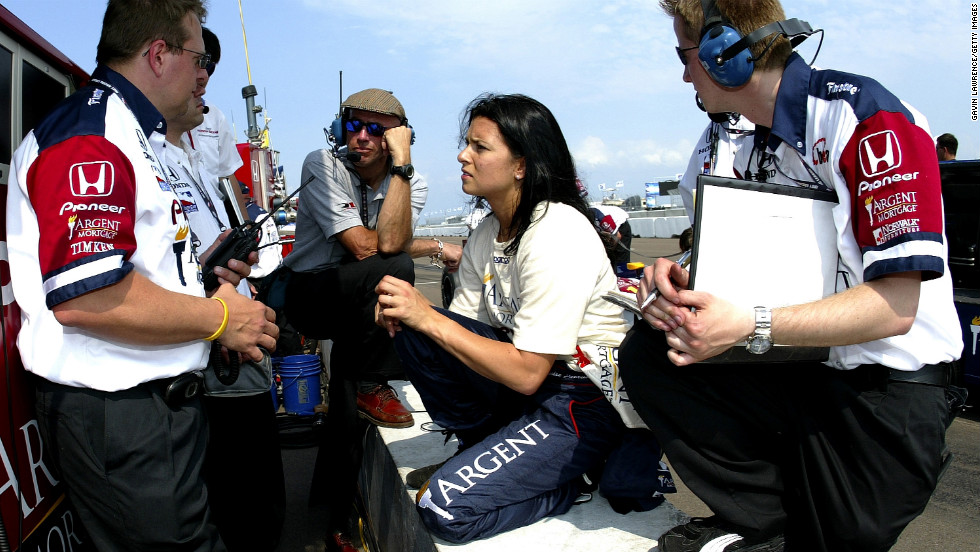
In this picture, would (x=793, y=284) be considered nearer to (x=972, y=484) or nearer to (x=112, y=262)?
(x=112, y=262)

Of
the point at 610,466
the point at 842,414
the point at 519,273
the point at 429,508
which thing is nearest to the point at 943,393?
the point at 842,414

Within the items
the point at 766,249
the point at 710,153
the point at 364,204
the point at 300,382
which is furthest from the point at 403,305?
the point at 300,382

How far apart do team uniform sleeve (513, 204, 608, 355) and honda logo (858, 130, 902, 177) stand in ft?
2.97

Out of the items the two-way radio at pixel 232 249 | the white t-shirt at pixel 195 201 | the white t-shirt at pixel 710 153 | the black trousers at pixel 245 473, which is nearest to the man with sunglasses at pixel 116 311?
the two-way radio at pixel 232 249

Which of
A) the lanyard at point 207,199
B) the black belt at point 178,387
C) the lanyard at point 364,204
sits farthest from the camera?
the lanyard at point 364,204

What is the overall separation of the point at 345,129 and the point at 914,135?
261 cm

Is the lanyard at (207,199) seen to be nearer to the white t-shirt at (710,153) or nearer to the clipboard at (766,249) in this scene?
the clipboard at (766,249)

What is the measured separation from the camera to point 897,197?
57.8 inches

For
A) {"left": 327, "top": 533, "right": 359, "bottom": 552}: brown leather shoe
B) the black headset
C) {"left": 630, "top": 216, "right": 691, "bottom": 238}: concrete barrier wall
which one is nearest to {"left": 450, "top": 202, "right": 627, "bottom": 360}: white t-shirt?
the black headset

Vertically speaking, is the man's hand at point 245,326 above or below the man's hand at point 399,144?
below

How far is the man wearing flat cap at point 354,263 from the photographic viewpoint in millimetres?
3295

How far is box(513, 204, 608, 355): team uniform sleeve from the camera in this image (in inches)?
84.7

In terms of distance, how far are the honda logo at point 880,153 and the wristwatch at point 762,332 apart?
377 millimetres

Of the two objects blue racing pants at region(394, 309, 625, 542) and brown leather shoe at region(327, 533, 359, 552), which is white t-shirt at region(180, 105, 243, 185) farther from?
blue racing pants at region(394, 309, 625, 542)
